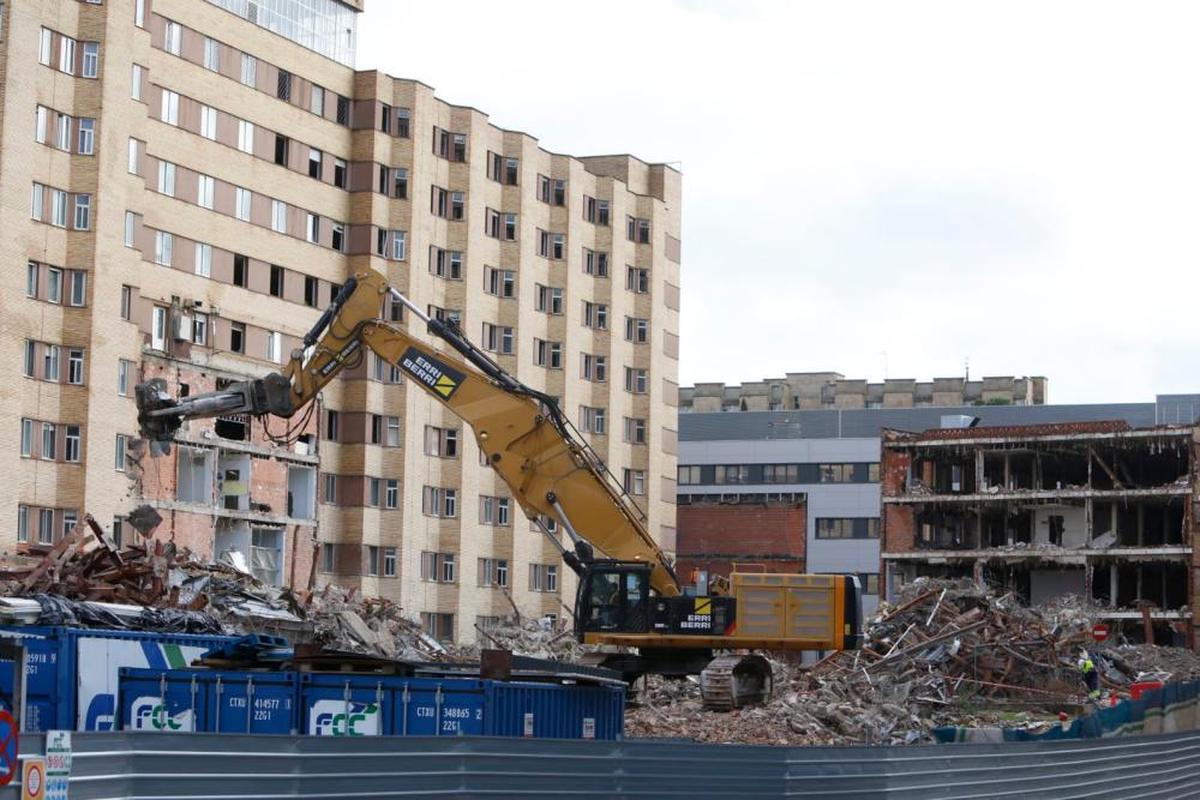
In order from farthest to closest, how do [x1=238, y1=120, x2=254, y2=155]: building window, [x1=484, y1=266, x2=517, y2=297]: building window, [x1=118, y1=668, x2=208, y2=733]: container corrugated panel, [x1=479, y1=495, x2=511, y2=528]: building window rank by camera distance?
[x1=484, y1=266, x2=517, y2=297]: building window, [x1=479, y1=495, x2=511, y2=528]: building window, [x1=238, y1=120, x2=254, y2=155]: building window, [x1=118, y1=668, x2=208, y2=733]: container corrugated panel

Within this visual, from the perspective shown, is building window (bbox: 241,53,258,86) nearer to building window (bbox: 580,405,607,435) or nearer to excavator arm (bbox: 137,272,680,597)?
building window (bbox: 580,405,607,435)

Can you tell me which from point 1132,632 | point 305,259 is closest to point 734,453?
point 1132,632

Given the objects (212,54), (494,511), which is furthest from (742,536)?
(212,54)

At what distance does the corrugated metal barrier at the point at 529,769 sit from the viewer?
15742mm

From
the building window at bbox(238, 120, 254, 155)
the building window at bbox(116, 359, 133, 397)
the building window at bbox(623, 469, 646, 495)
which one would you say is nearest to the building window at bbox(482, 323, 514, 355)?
the building window at bbox(623, 469, 646, 495)

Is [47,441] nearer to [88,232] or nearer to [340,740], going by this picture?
[88,232]

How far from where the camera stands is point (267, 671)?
2419cm

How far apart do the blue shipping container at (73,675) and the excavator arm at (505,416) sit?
11.8 metres

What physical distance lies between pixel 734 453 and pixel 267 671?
10260cm

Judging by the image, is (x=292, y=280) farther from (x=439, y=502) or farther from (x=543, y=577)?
(x=543, y=577)

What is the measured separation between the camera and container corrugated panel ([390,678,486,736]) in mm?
23844

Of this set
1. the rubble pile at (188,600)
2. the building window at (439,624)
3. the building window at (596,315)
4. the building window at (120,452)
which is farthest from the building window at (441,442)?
the rubble pile at (188,600)

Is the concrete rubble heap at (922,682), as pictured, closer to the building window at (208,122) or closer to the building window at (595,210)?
the building window at (208,122)

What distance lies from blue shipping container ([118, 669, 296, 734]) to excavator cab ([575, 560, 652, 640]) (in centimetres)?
1361
